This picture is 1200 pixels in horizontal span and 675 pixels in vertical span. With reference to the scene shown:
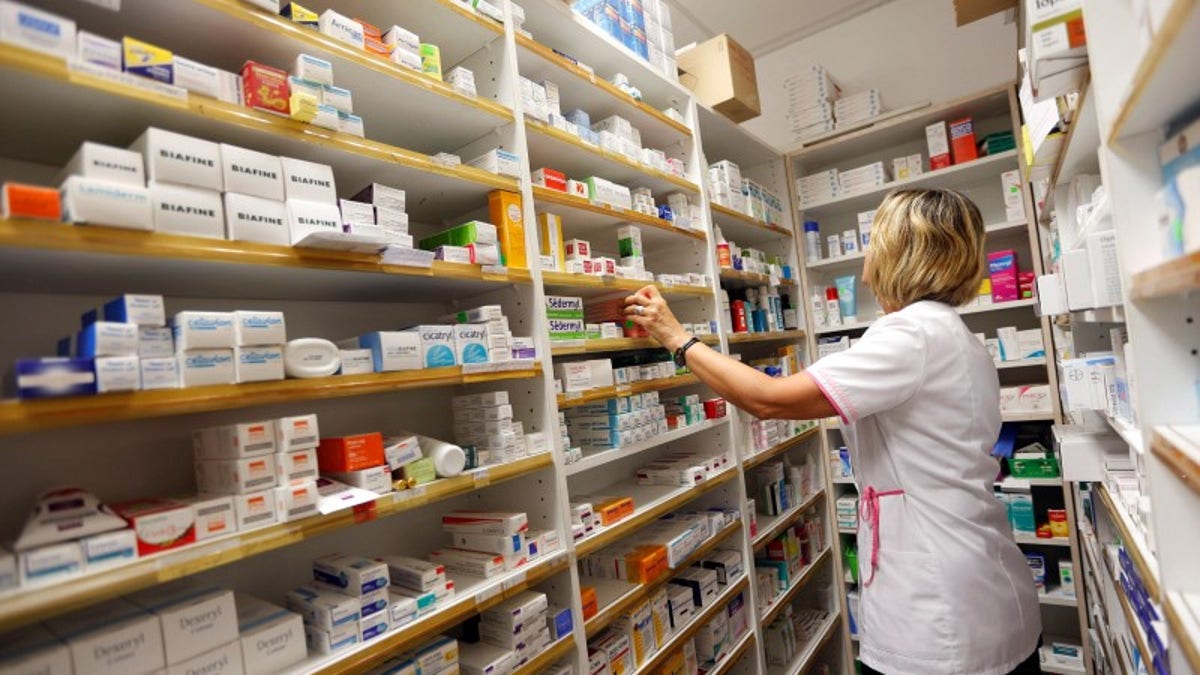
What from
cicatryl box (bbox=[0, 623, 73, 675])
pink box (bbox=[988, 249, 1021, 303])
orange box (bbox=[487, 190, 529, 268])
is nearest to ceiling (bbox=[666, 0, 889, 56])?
pink box (bbox=[988, 249, 1021, 303])

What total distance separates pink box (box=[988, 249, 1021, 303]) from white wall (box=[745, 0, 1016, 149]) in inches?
56.4

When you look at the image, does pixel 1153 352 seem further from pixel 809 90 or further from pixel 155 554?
pixel 809 90

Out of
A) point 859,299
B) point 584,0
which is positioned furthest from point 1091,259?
point 859,299

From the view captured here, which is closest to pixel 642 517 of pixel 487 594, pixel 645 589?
pixel 645 589

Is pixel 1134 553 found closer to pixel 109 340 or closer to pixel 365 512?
pixel 365 512

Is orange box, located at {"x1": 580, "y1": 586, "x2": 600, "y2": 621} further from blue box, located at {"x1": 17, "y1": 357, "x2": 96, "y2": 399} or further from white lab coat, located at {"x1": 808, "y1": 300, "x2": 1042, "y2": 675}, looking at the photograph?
blue box, located at {"x1": 17, "y1": 357, "x2": 96, "y2": 399}

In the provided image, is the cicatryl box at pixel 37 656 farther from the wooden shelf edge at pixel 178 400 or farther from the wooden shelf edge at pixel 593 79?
the wooden shelf edge at pixel 593 79

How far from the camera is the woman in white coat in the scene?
1.75 m

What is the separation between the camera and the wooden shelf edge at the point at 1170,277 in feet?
→ 3.02

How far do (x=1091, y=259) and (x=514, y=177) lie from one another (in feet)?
6.12

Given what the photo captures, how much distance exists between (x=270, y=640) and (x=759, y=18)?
200 inches

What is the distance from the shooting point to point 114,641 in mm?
1135

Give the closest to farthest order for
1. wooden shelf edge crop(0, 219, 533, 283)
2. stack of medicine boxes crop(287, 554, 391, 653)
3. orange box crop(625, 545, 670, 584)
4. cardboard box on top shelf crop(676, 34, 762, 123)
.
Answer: wooden shelf edge crop(0, 219, 533, 283) → stack of medicine boxes crop(287, 554, 391, 653) → orange box crop(625, 545, 670, 584) → cardboard box on top shelf crop(676, 34, 762, 123)

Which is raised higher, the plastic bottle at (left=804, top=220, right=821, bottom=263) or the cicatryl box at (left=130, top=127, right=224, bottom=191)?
the plastic bottle at (left=804, top=220, right=821, bottom=263)
